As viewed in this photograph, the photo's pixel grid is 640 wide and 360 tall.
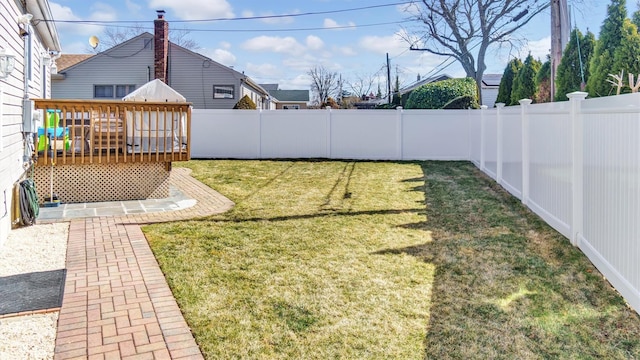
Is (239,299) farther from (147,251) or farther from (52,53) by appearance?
(52,53)

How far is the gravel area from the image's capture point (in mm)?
2944

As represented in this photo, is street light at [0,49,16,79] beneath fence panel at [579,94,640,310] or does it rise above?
above

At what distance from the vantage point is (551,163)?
562 cm

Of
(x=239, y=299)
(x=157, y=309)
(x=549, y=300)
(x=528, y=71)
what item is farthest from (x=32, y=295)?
(x=528, y=71)

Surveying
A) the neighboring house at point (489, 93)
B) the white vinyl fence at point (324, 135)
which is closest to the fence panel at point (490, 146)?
the white vinyl fence at point (324, 135)

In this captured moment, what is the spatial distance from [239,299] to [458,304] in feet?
6.03

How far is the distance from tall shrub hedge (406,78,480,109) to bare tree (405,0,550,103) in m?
7.06

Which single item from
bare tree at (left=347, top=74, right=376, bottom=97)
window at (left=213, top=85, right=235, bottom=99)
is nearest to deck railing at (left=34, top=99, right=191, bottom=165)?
window at (left=213, top=85, right=235, bottom=99)

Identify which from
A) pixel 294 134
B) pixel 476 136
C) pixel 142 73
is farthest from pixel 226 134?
pixel 476 136

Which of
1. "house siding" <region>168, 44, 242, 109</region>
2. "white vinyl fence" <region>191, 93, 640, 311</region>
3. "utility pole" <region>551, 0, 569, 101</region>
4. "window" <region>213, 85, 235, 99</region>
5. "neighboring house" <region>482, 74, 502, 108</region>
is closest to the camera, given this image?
"white vinyl fence" <region>191, 93, 640, 311</region>

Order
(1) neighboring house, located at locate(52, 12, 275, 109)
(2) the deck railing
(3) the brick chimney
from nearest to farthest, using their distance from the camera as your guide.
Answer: (2) the deck railing, (3) the brick chimney, (1) neighboring house, located at locate(52, 12, 275, 109)

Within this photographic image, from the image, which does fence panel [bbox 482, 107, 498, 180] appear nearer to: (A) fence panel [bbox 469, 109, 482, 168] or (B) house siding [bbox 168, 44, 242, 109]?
(A) fence panel [bbox 469, 109, 482, 168]

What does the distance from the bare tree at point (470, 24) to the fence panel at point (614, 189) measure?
2050cm

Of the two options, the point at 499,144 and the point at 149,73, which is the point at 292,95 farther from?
the point at 499,144
